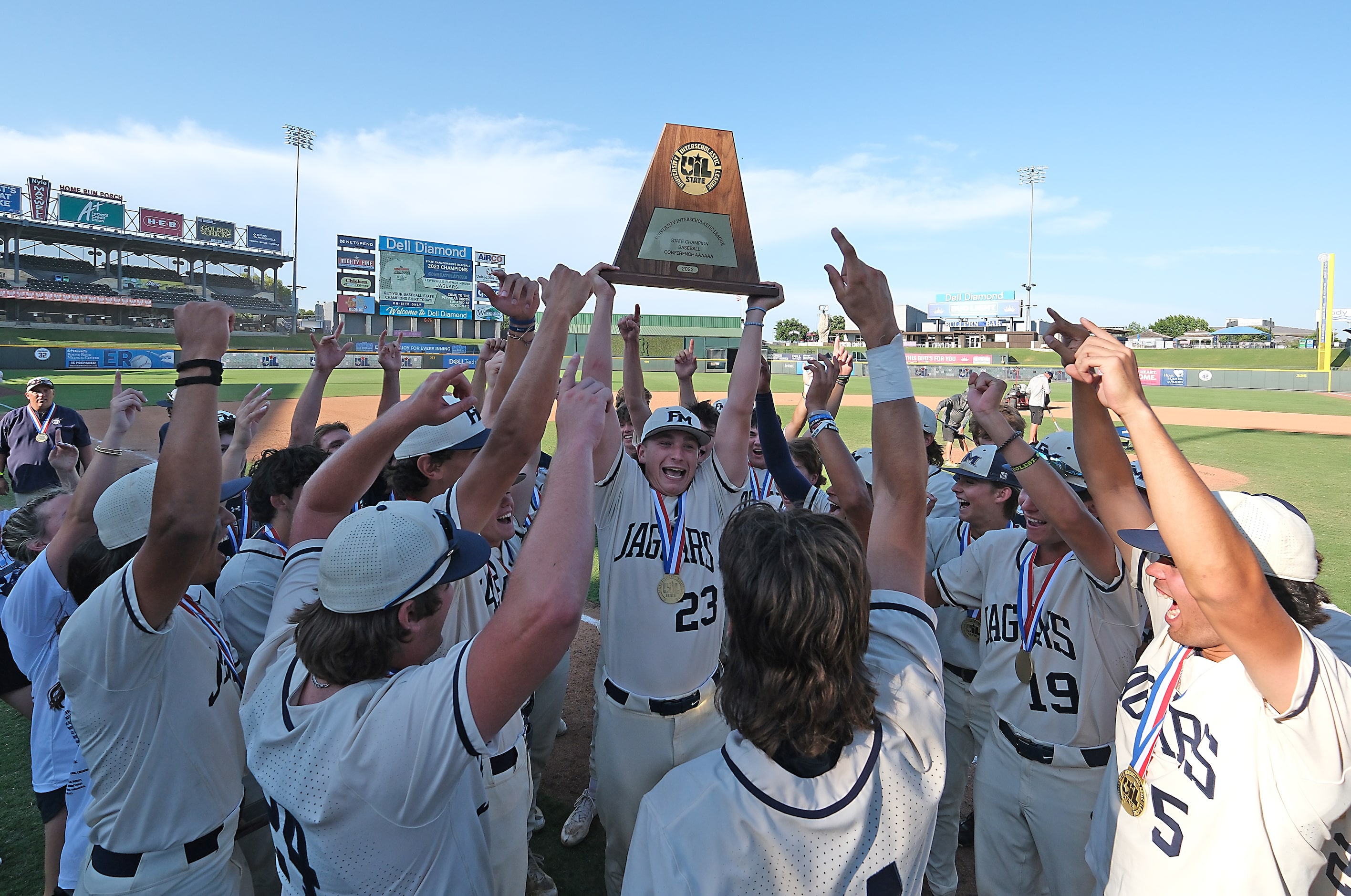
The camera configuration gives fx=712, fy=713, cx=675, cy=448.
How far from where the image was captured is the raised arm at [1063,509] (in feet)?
9.29

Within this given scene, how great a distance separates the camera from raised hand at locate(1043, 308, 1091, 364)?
275 centimetres

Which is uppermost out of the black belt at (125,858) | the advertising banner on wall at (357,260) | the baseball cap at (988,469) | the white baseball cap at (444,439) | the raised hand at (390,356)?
the advertising banner on wall at (357,260)

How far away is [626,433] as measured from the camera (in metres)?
6.98

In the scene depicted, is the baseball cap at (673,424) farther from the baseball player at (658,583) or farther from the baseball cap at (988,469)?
the baseball cap at (988,469)

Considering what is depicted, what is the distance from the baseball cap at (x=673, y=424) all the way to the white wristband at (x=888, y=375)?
1688 millimetres

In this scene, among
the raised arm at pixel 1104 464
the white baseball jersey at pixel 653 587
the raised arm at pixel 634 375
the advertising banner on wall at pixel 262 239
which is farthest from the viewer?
the advertising banner on wall at pixel 262 239

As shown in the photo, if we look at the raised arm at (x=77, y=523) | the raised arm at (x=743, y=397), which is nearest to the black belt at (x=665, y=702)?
the raised arm at (x=743, y=397)

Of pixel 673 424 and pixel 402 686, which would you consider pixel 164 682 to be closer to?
pixel 402 686

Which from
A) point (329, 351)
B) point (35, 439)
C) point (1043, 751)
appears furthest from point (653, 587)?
point (35, 439)

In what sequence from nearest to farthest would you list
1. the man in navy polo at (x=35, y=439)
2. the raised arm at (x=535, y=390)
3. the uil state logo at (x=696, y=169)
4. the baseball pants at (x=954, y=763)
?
the raised arm at (x=535, y=390)
the baseball pants at (x=954, y=763)
the uil state logo at (x=696, y=169)
the man in navy polo at (x=35, y=439)

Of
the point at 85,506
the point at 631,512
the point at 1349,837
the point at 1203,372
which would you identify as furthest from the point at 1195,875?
the point at 1203,372

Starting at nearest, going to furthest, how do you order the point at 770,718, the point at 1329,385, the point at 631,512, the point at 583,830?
the point at 770,718
the point at 631,512
the point at 583,830
the point at 1329,385

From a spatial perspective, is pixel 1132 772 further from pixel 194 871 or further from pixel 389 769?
pixel 194 871

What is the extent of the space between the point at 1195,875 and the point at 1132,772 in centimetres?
31
